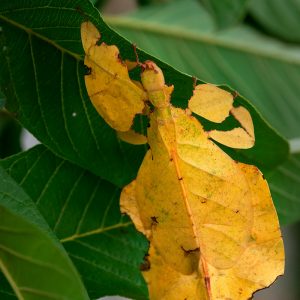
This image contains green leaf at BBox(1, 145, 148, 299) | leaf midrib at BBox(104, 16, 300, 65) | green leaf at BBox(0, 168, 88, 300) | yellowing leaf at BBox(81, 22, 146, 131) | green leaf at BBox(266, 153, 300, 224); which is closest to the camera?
green leaf at BBox(0, 168, 88, 300)

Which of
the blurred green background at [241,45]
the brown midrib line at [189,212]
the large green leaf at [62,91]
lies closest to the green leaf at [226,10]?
the blurred green background at [241,45]

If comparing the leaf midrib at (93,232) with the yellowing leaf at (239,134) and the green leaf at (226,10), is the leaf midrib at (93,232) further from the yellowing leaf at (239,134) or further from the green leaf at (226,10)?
the green leaf at (226,10)

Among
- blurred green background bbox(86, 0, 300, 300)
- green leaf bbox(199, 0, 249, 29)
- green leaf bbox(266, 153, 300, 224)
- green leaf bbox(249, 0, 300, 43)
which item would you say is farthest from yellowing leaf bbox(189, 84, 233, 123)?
green leaf bbox(249, 0, 300, 43)

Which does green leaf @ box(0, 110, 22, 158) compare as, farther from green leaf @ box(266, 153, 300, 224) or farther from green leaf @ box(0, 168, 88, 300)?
green leaf @ box(0, 168, 88, 300)

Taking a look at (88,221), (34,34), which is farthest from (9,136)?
(34,34)

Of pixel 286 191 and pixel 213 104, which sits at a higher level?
pixel 213 104

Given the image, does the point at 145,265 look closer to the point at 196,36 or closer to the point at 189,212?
the point at 189,212

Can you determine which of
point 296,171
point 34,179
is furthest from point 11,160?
point 296,171
